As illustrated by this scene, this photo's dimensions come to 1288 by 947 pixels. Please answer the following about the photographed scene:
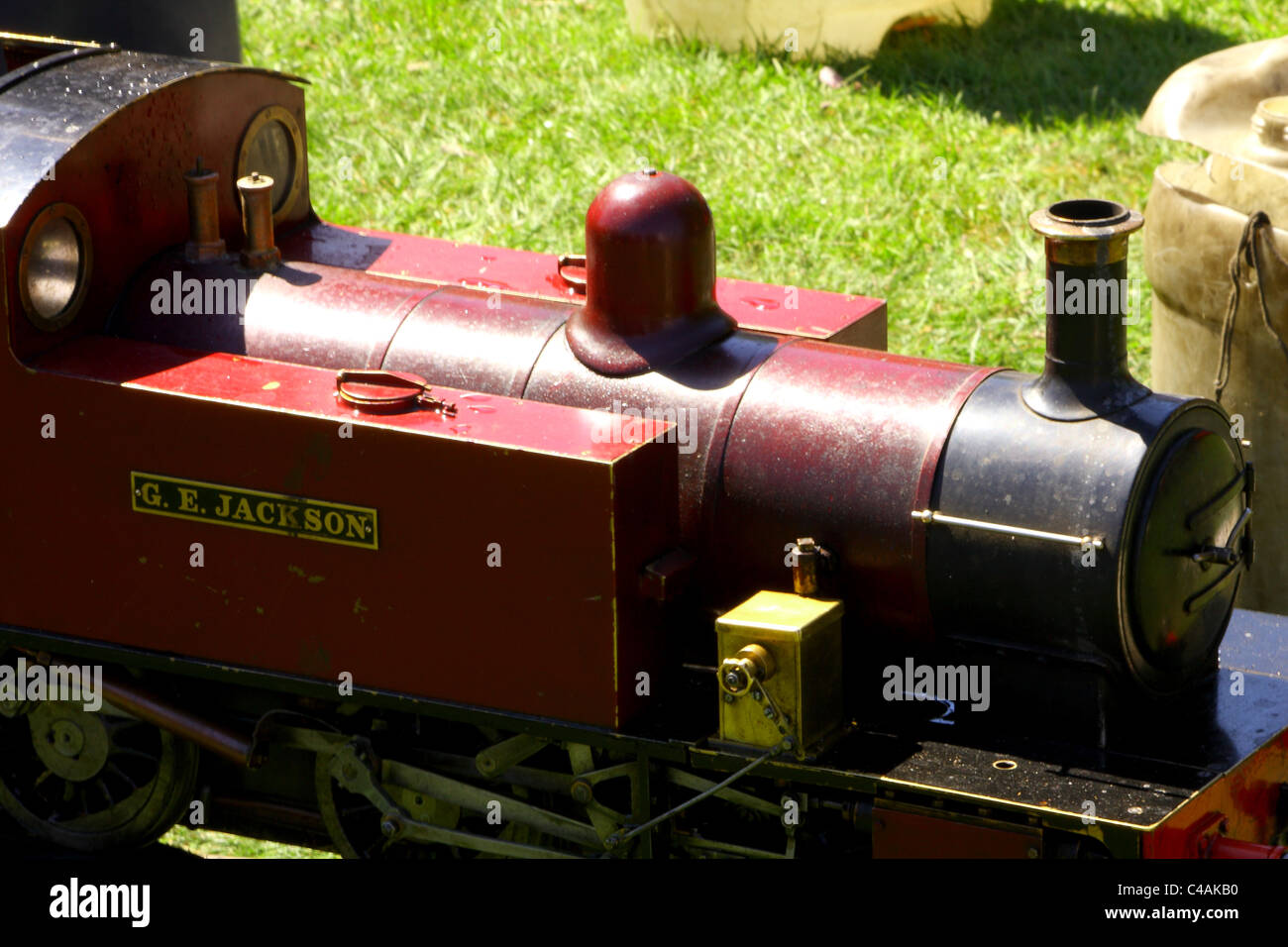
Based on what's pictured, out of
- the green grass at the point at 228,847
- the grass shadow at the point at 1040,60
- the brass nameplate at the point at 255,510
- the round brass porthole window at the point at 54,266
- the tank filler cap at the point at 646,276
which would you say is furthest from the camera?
the grass shadow at the point at 1040,60

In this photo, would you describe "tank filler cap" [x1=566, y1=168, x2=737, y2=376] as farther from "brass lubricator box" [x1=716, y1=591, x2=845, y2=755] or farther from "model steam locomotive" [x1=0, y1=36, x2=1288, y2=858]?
"brass lubricator box" [x1=716, y1=591, x2=845, y2=755]

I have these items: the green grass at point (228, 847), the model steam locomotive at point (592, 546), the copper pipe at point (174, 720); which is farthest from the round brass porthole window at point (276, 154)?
the green grass at point (228, 847)

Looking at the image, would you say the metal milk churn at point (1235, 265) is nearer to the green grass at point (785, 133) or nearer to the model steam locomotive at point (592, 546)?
the model steam locomotive at point (592, 546)

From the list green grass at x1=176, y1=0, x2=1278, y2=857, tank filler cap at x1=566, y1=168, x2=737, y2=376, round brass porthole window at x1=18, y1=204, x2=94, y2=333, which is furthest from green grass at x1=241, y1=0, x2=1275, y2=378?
round brass porthole window at x1=18, y1=204, x2=94, y2=333

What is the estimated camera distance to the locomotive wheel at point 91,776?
628cm

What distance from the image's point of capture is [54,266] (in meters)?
5.92

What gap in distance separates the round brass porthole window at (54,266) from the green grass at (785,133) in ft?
15.4

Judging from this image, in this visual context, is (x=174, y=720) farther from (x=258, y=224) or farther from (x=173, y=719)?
(x=258, y=224)

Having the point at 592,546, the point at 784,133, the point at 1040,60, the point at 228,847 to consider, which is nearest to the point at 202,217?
the point at 592,546

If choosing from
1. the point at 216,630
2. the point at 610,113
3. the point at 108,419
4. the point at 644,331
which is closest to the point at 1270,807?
the point at 644,331

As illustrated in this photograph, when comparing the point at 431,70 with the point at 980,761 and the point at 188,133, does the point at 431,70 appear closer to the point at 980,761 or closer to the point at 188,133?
the point at 188,133

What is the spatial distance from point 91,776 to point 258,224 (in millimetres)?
1874

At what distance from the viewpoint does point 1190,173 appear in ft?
25.3
